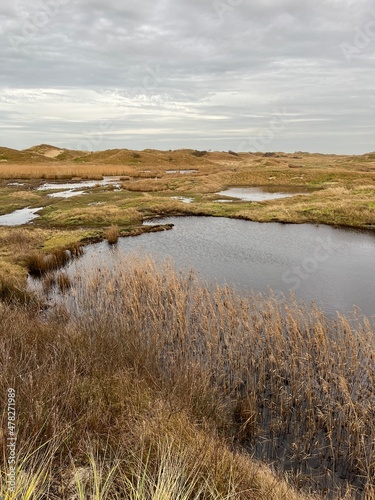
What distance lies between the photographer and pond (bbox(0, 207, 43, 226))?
110 feet

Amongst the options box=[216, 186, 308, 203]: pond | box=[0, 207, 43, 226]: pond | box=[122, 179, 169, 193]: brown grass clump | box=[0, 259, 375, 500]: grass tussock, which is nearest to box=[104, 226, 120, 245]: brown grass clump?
box=[0, 207, 43, 226]: pond

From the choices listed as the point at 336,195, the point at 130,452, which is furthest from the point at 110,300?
the point at 336,195

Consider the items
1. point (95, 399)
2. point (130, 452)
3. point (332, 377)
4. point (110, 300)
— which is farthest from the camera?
point (110, 300)

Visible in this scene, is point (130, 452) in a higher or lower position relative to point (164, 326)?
higher

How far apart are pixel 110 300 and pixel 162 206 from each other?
25124 mm

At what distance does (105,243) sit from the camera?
26156mm

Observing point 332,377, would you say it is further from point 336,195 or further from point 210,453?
point 336,195

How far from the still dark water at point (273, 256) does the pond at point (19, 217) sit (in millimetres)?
12140

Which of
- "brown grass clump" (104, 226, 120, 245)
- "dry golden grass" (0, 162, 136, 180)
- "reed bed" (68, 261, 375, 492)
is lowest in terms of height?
"reed bed" (68, 261, 375, 492)

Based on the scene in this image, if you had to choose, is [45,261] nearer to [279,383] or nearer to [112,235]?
[112,235]

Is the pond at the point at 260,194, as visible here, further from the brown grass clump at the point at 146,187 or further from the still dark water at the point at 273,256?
the still dark water at the point at 273,256

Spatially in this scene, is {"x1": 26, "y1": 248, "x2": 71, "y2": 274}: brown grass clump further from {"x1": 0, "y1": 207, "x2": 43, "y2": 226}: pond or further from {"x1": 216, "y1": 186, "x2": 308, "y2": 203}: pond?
{"x1": 216, "y1": 186, "x2": 308, "y2": 203}: pond

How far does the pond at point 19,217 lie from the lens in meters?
33.5

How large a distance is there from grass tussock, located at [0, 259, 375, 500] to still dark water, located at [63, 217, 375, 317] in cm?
540
